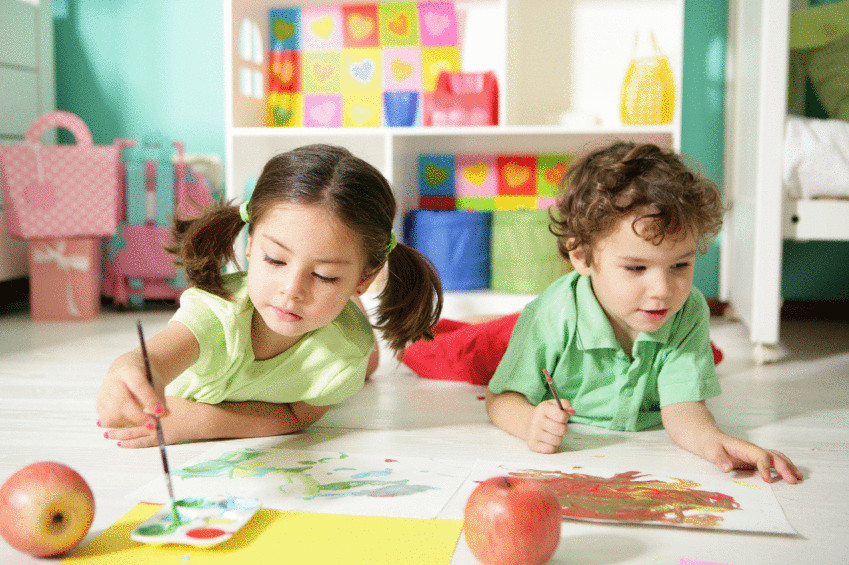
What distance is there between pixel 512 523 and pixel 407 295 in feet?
1.78

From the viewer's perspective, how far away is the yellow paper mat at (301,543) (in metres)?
0.72

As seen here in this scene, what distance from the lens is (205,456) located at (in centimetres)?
102

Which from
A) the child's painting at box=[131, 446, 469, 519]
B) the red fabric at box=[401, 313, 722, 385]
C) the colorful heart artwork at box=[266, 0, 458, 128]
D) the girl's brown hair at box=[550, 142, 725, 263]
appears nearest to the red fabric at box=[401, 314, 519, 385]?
the red fabric at box=[401, 313, 722, 385]

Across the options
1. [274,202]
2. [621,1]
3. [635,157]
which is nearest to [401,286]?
[274,202]

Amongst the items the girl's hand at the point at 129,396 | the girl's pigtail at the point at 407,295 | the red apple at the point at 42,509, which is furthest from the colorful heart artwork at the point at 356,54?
the red apple at the point at 42,509

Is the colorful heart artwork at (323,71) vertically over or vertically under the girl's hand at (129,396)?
over

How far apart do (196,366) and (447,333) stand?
0.68m

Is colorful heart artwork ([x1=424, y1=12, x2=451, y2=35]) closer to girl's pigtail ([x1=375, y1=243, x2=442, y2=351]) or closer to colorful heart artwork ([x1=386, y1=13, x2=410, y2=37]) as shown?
colorful heart artwork ([x1=386, y1=13, x2=410, y2=37])

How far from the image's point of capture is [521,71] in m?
2.30

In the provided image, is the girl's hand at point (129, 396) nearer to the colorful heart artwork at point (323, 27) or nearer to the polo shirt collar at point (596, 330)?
the polo shirt collar at point (596, 330)

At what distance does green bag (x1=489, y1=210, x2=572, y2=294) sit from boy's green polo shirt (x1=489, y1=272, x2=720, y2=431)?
96cm

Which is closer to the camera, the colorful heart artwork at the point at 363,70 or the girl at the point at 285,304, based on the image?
the girl at the point at 285,304

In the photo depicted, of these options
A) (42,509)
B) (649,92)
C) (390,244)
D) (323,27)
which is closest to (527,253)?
(649,92)

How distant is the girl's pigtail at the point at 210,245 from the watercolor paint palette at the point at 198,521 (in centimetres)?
33
